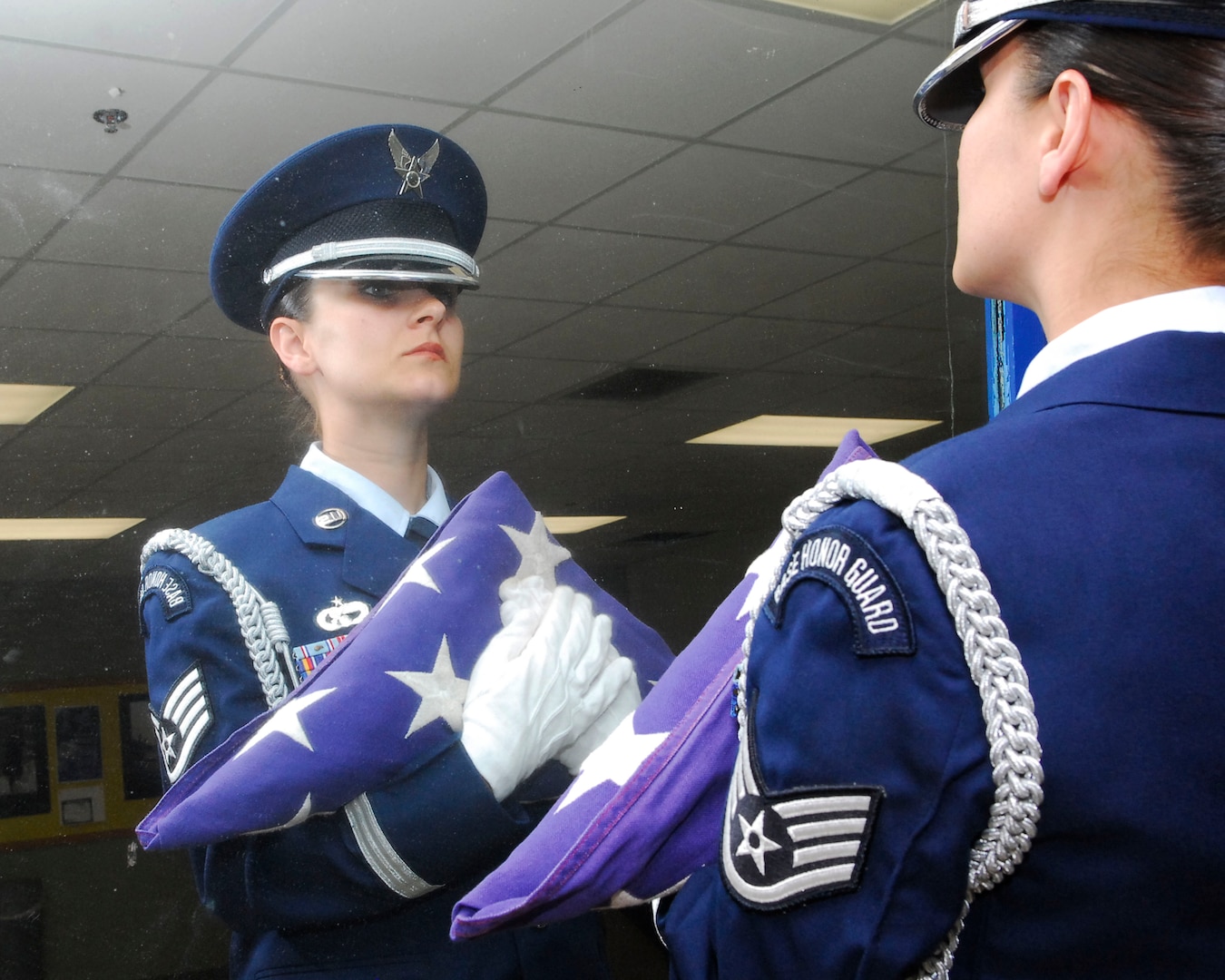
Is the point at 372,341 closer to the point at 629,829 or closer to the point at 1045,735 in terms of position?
the point at 629,829

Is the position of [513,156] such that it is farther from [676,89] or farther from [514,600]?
[514,600]

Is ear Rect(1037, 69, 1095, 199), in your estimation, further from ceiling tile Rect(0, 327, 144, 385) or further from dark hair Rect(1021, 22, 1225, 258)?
ceiling tile Rect(0, 327, 144, 385)

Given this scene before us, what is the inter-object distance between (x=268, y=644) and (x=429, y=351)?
241 millimetres

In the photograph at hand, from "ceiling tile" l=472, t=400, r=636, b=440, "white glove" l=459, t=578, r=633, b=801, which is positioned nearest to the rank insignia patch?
"white glove" l=459, t=578, r=633, b=801

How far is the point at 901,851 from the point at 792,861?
47mm

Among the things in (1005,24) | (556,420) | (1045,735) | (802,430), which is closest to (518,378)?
(556,420)

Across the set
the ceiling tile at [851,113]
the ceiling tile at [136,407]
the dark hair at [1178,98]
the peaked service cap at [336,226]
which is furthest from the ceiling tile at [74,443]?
the dark hair at [1178,98]

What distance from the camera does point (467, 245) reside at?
929 mm

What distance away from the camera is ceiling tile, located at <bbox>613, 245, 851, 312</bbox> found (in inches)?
40.8

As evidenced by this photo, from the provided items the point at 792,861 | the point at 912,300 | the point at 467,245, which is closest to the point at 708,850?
the point at 792,861

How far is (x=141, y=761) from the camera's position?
2.71 ft

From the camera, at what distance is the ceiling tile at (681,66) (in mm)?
973

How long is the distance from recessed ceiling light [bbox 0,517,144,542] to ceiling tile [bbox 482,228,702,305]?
324 mm

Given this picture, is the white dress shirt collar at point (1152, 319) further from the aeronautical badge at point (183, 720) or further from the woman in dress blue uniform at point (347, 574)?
the aeronautical badge at point (183, 720)
